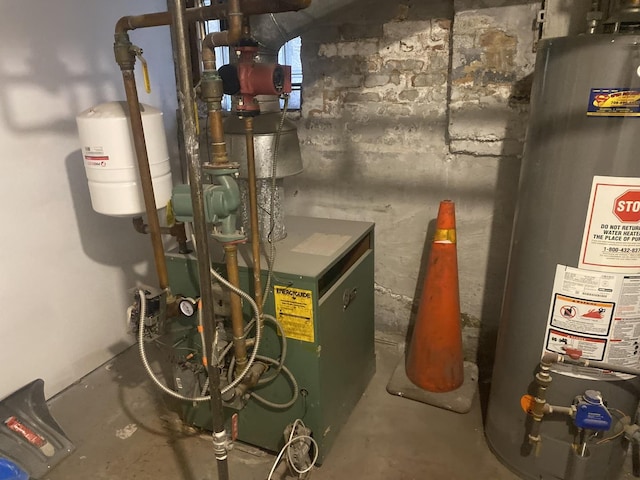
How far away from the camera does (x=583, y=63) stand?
3.74ft

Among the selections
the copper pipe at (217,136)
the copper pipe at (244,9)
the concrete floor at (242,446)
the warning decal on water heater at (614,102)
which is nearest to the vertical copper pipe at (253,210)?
the copper pipe at (217,136)

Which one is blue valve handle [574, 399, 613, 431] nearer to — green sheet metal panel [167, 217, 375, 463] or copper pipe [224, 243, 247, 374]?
green sheet metal panel [167, 217, 375, 463]

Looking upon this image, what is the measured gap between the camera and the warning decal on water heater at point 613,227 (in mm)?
1178

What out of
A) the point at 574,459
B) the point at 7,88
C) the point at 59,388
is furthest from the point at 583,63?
the point at 59,388

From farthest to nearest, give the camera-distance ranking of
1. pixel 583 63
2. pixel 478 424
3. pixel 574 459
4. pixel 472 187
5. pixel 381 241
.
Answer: pixel 381 241 < pixel 472 187 < pixel 478 424 < pixel 574 459 < pixel 583 63

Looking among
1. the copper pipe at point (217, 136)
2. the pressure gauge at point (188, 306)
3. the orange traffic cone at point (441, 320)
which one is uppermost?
the copper pipe at point (217, 136)

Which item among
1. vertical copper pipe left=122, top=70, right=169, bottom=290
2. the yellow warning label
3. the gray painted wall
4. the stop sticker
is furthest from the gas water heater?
the gray painted wall

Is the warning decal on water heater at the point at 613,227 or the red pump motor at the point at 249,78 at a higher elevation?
the red pump motor at the point at 249,78

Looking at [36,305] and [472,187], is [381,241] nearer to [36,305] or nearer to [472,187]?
[472,187]

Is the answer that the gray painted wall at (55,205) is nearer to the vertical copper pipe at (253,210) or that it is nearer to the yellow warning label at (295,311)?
the vertical copper pipe at (253,210)

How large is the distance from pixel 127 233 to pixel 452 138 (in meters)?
1.50

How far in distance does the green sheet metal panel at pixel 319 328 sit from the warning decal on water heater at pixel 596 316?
666mm

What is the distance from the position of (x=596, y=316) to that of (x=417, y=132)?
0.99 metres

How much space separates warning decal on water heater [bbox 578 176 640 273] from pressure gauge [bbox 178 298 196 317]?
1.15 meters
